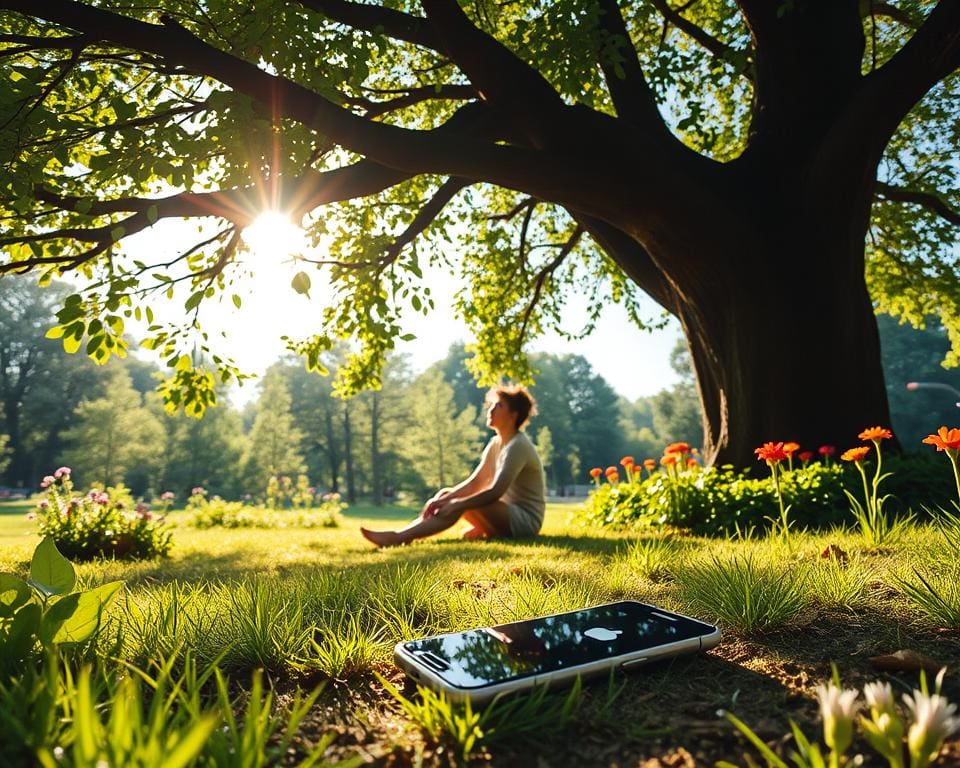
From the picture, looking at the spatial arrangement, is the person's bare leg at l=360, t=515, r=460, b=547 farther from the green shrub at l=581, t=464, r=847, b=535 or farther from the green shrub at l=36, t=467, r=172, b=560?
the green shrub at l=36, t=467, r=172, b=560

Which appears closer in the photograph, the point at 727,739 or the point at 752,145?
the point at 727,739

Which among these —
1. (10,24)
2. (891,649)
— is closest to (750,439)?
(891,649)

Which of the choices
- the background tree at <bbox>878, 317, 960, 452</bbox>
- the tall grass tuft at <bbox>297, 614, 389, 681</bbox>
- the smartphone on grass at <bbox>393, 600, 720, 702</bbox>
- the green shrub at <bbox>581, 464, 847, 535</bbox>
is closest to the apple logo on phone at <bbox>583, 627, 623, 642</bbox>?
the smartphone on grass at <bbox>393, 600, 720, 702</bbox>

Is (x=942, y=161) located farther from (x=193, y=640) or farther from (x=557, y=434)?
(x=557, y=434)

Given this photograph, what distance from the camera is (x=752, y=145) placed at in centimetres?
627

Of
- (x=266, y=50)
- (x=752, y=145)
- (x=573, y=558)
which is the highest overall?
(x=752, y=145)

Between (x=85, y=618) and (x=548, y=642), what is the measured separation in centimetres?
119

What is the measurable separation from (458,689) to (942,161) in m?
11.7

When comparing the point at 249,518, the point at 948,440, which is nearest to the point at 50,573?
the point at 948,440

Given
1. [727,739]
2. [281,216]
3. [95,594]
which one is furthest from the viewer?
[281,216]

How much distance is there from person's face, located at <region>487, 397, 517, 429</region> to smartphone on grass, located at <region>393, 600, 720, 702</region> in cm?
454

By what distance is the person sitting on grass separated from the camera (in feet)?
19.7

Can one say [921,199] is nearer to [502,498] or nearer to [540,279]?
[540,279]

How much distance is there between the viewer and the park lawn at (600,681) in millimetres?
1227
